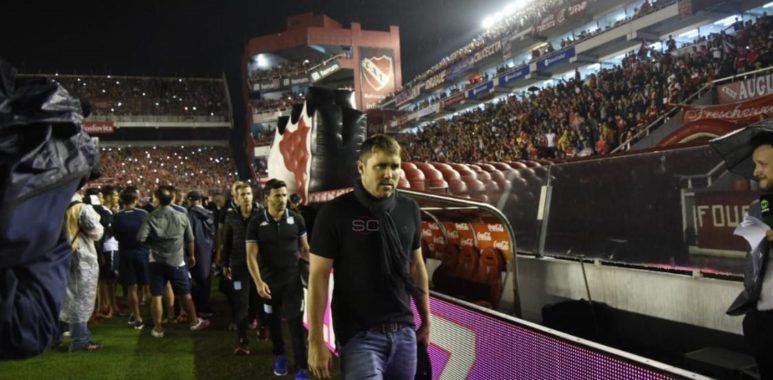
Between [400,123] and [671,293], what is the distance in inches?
1206

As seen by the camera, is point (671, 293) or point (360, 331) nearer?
point (360, 331)

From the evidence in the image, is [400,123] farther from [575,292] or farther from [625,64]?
[575,292]

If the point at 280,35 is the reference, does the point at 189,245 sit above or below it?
below

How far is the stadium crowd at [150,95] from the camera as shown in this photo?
46688 mm

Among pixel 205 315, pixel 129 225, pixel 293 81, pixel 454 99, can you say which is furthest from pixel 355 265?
pixel 293 81

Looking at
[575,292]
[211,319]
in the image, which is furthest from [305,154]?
[575,292]

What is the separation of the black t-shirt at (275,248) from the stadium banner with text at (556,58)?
17.1m

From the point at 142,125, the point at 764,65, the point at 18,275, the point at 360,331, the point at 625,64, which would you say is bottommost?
the point at 360,331

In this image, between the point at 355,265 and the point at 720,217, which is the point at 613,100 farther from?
the point at 355,265

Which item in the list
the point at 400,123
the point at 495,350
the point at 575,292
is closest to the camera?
the point at 495,350

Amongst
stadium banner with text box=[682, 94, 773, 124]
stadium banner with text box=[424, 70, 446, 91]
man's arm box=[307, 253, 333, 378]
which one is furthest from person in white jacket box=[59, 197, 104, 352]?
stadium banner with text box=[424, 70, 446, 91]

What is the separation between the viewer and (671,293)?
3.70 meters

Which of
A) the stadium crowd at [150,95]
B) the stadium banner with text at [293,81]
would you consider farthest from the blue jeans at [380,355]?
the stadium crowd at [150,95]

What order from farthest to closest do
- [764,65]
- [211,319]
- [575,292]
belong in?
[764,65] < [211,319] < [575,292]
